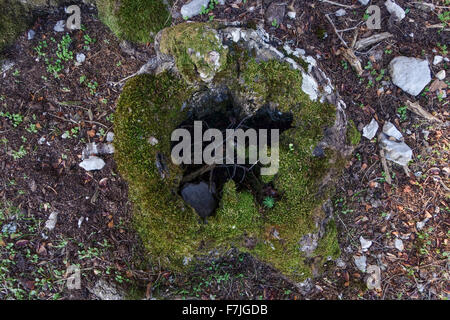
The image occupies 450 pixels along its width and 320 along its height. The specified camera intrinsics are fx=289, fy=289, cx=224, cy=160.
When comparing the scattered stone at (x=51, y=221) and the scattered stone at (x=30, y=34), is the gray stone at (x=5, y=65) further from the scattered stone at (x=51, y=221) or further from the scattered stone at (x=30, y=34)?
the scattered stone at (x=51, y=221)

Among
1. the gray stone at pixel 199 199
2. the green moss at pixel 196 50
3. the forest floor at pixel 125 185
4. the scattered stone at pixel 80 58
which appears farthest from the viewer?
the scattered stone at pixel 80 58

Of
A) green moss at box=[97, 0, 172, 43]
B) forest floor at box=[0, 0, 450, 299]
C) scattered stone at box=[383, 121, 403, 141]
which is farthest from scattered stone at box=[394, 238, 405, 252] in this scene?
green moss at box=[97, 0, 172, 43]

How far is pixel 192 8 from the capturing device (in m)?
3.54

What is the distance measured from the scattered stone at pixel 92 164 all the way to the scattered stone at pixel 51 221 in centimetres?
67

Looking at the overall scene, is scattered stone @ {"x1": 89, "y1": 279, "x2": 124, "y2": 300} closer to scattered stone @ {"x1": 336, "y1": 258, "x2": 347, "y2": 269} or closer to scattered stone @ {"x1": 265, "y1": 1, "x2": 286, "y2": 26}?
scattered stone @ {"x1": 336, "y1": 258, "x2": 347, "y2": 269}

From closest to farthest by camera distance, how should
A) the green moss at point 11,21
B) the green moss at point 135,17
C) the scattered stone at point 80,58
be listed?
the green moss at point 135,17 → the green moss at point 11,21 → the scattered stone at point 80,58

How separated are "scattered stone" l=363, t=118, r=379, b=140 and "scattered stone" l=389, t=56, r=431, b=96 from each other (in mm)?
614

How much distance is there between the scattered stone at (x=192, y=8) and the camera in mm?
3527

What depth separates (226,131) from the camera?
9.97ft

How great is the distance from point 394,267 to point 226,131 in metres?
2.83

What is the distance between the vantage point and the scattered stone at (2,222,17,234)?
3504 millimetres

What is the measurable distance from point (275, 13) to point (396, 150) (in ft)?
7.53

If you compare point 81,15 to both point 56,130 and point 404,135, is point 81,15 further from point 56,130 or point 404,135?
point 404,135

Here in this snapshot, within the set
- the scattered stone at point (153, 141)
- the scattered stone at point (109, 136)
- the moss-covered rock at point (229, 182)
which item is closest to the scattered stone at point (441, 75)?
the moss-covered rock at point (229, 182)
